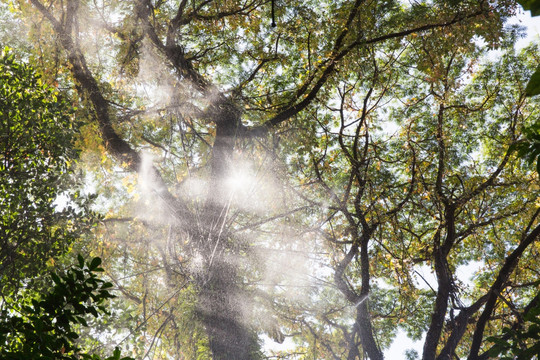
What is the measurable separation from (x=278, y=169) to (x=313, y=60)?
197 cm

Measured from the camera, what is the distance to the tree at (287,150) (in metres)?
5.55

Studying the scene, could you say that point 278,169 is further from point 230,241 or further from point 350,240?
point 350,240

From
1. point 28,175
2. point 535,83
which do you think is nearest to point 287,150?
point 28,175

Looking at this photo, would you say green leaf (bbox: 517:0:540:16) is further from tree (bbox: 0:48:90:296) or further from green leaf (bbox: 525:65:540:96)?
tree (bbox: 0:48:90:296)

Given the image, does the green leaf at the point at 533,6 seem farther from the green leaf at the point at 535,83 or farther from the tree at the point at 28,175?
the tree at the point at 28,175

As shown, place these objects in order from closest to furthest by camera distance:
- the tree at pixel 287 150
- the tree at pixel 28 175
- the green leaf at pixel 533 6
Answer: the green leaf at pixel 533 6, the tree at pixel 28 175, the tree at pixel 287 150

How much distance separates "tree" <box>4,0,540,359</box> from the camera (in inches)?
218

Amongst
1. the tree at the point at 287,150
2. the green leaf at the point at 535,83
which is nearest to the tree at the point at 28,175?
the tree at the point at 287,150

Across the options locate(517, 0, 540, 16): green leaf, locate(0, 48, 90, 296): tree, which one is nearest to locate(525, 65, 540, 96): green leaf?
locate(517, 0, 540, 16): green leaf

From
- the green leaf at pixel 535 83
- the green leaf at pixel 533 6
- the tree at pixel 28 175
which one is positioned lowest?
the green leaf at pixel 535 83

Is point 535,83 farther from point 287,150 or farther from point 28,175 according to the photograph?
point 287,150

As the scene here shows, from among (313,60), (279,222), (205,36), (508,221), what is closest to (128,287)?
(279,222)

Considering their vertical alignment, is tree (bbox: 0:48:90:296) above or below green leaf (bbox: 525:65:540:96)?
above

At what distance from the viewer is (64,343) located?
159cm
